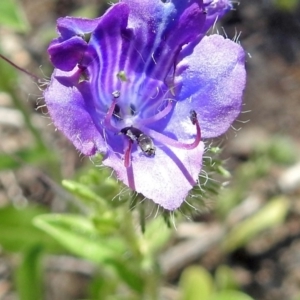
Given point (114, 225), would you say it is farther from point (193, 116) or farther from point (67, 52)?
point (67, 52)

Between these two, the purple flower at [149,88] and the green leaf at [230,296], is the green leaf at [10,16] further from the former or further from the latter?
the green leaf at [230,296]

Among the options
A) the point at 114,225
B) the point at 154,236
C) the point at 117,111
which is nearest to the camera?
the point at 117,111

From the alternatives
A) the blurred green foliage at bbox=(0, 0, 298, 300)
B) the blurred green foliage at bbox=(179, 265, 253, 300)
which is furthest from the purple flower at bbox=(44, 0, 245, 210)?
the blurred green foliage at bbox=(179, 265, 253, 300)

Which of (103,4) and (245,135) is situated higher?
(103,4)

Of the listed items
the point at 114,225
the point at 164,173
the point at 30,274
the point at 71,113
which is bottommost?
the point at 30,274

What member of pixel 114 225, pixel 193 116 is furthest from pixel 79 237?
pixel 193 116

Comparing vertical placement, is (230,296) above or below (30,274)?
below

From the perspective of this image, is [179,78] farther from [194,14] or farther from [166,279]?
[166,279]

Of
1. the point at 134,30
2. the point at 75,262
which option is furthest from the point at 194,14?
the point at 75,262
